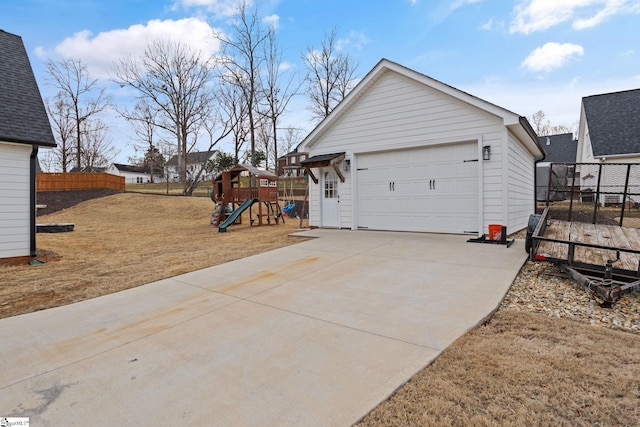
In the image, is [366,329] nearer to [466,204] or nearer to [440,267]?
[440,267]

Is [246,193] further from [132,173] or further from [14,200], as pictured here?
[132,173]

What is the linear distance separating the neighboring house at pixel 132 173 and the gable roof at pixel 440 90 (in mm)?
53054

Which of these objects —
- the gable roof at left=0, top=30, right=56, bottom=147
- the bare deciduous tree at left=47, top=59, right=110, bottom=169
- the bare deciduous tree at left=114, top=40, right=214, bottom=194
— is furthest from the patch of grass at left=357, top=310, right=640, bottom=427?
the bare deciduous tree at left=47, top=59, right=110, bottom=169

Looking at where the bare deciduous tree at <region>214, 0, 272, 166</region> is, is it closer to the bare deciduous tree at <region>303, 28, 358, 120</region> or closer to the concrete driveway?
the bare deciduous tree at <region>303, 28, 358, 120</region>

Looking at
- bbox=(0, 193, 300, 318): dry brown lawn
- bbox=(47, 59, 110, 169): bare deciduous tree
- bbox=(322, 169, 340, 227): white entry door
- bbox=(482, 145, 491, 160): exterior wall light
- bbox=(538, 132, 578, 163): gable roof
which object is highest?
bbox=(47, 59, 110, 169): bare deciduous tree

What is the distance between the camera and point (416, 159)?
27.8 ft

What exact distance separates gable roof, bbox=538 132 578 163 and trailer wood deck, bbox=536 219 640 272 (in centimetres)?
2567

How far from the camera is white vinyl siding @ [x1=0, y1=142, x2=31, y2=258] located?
665 cm

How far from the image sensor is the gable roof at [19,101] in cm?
679

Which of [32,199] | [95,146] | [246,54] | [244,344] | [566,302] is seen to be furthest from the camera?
[95,146]

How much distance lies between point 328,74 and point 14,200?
21277mm

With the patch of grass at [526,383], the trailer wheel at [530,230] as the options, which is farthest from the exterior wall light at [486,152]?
the patch of grass at [526,383]

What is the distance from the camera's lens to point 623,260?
4156 mm

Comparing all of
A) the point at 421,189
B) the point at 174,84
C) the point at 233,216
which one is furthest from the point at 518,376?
the point at 174,84
